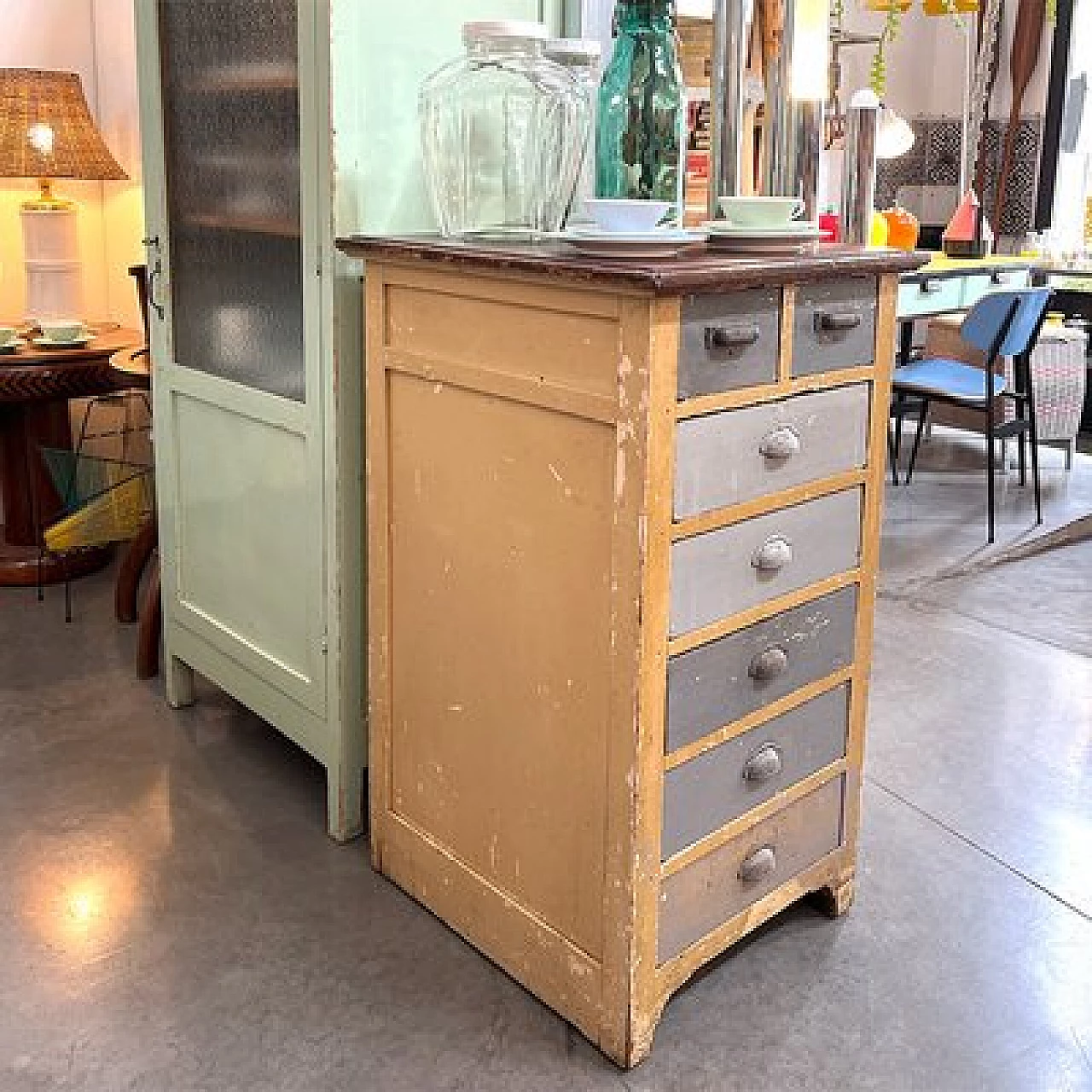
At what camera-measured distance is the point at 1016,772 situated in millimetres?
2867

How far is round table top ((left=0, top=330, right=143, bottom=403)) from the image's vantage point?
Result: 11.8 feet

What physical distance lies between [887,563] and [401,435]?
2.58 meters

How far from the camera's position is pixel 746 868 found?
2.05 metres

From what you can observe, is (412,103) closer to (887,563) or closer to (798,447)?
(798,447)

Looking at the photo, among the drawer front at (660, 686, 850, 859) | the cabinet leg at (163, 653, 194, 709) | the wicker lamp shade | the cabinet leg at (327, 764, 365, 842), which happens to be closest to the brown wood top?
the drawer front at (660, 686, 850, 859)

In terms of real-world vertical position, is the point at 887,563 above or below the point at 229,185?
below

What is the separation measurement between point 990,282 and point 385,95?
13.0 ft

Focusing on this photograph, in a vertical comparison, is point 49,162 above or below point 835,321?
above

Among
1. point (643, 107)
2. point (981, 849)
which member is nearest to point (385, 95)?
point (643, 107)

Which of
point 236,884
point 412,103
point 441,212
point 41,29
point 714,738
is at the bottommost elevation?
point 236,884

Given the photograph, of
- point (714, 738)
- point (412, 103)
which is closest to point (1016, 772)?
point (714, 738)

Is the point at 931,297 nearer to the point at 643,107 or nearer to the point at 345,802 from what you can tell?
the point at 643,107

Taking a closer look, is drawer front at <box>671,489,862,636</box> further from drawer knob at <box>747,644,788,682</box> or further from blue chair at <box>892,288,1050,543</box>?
blue chair at <box>892,288,1050,543</box>

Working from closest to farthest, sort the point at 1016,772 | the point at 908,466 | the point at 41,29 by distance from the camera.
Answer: the point at 1016,772 → the point at 41,29 → the point at 908,466
